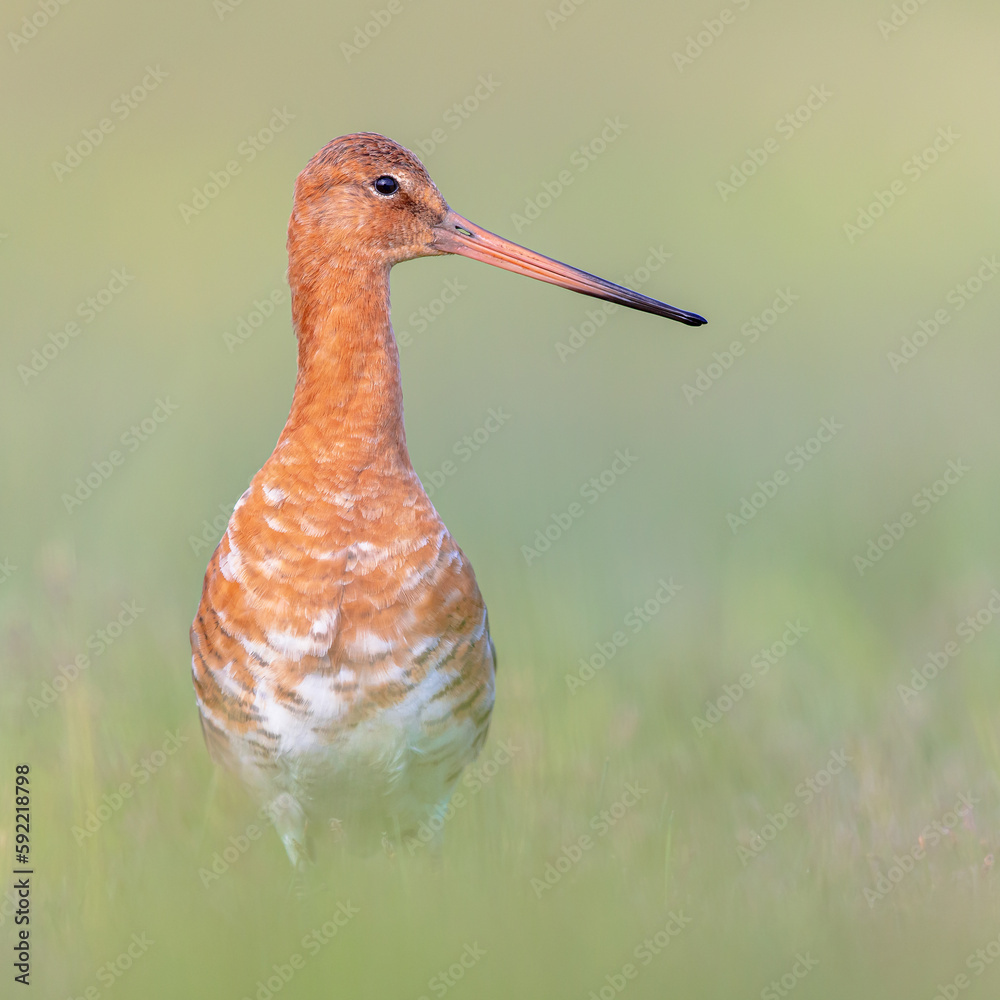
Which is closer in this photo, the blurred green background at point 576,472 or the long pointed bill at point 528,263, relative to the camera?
the blurred green background at point 576,472

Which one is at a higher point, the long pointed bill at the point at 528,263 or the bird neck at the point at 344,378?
the long pointed bill at the point at 528,263

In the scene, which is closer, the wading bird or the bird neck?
the wading bird

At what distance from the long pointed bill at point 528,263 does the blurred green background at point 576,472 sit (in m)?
1.58

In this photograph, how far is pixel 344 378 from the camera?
4.55 metres

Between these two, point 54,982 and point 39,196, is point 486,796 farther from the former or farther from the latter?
point 39,196

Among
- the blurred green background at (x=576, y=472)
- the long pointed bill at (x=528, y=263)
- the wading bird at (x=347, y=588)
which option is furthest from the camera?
the long pointed bill at (x=528, y=263)

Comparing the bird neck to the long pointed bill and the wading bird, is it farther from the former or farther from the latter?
the long pointed bill

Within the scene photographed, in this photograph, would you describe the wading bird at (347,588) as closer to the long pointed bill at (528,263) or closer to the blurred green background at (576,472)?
the long pointed bill at (528,263)

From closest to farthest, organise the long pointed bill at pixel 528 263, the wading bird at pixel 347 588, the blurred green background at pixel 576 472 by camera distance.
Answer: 1. the blurred green background at pixel 576 472
2. the wading bird at pixel 347 588
3. the long pointed bill at pixel 528 263

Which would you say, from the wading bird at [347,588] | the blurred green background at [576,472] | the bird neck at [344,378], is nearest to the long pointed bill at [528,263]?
the wading bird at [347,588]

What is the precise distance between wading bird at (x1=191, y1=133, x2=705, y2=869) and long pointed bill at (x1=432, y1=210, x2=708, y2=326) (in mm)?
21

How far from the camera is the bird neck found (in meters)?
4.53

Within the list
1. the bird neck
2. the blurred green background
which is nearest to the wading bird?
the bird neck

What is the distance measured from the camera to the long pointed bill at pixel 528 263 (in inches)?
189
